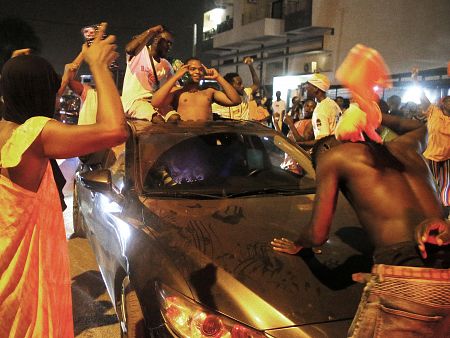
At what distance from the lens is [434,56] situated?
622 inches

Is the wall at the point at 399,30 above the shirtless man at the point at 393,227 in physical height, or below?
above

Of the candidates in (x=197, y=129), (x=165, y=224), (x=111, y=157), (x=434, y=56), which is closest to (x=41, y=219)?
(x=165, y=224)


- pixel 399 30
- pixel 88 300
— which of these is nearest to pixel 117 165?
pixel 88 300

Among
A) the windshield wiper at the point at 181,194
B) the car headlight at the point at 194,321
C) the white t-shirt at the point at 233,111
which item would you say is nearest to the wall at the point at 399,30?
the white t-shirt at the point at 233,111

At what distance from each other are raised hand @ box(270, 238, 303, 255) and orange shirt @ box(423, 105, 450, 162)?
15.9ft

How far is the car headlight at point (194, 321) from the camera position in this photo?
82.5 inches

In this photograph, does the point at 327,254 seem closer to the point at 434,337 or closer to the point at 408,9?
the point at 434,337

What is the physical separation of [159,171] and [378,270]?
2.06 meters

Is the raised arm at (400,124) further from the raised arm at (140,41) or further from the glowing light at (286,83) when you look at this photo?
the glowing light at (286,83)

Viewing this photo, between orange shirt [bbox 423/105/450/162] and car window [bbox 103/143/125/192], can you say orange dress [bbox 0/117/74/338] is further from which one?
orange shirt [bbox 423/105/450/162]

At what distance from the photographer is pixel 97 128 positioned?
167 cm

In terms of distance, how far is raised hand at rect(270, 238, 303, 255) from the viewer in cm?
262

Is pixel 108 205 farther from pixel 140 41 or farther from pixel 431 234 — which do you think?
pixel 431 234

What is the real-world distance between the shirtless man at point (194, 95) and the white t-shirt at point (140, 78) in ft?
1.32
